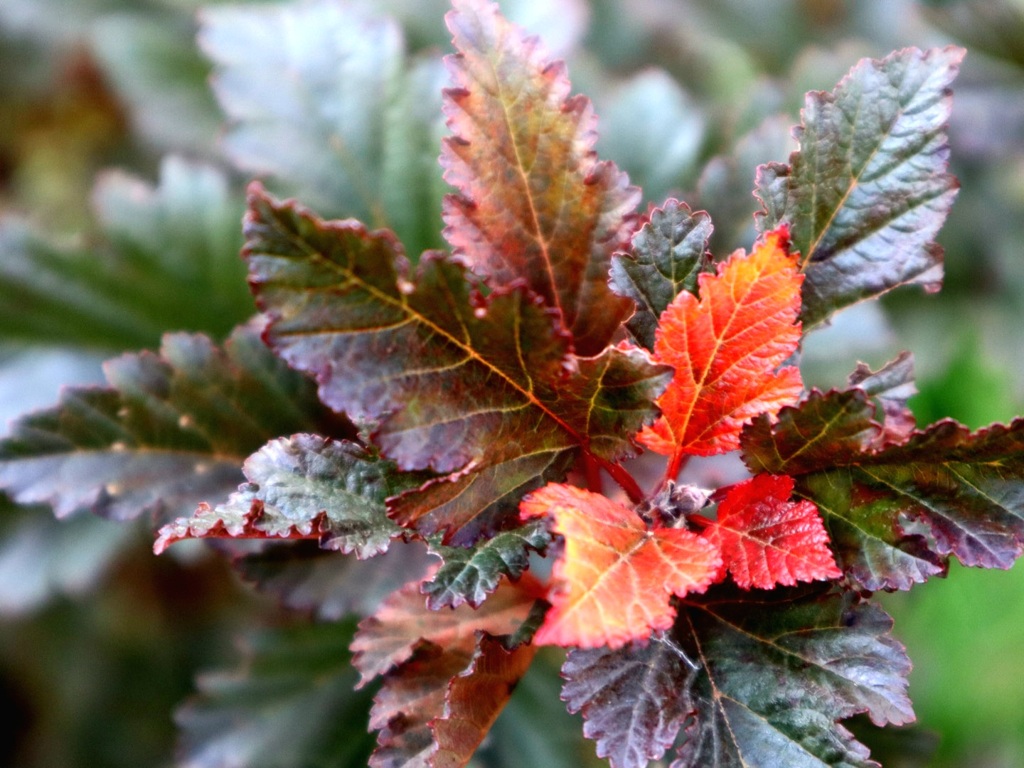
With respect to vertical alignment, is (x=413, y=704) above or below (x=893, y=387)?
below

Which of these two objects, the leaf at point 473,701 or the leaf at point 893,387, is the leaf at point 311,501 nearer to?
the leaf at point 473,701

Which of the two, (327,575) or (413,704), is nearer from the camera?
(413,704)

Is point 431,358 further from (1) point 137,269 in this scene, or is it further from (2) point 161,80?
(2) point 161,80

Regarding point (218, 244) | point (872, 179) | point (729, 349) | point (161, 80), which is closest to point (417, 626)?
point (729, 349)

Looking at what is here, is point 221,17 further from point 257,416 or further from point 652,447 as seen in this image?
point 652,447

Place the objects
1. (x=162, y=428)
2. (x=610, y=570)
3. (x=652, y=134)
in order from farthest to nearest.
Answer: (x=652, y=134) → (x=162, y=428) → (x=610, y=570)

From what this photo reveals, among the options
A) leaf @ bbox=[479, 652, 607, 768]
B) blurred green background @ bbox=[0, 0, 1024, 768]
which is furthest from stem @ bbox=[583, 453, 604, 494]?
leaf @ bbox=[479, 652, 607, 768]
